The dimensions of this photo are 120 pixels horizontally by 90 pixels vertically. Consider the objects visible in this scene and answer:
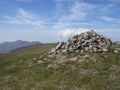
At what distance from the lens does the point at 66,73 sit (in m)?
45.9

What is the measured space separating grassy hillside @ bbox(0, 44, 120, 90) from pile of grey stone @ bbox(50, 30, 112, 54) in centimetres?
362

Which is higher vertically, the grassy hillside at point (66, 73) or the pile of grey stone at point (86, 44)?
the pile of grey stone at point (86, 44)

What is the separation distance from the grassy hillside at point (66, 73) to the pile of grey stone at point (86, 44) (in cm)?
362

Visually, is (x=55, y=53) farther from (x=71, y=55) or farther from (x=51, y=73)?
(x=51, y=73)

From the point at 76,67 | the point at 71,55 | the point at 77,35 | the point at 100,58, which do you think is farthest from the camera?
the point at 77,35

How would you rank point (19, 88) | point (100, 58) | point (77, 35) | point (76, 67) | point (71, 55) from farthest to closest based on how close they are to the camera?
point (77, 35), point (71, 55), point (100, 58), point (76, 67), point (19, 88)

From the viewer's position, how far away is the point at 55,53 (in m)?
59.6

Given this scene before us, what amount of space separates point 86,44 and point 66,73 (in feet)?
58.3

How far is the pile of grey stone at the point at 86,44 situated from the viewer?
193ft

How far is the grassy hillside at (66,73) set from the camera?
134ft

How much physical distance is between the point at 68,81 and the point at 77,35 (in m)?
27.2

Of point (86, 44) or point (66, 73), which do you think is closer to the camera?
point (66, 73)

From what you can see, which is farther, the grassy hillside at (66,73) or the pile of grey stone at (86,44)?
the pile of grey stone at (86,44)

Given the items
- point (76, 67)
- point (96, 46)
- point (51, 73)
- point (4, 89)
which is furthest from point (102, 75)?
point (4, 89)
